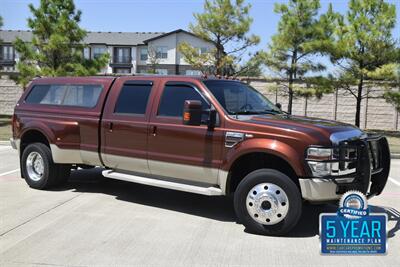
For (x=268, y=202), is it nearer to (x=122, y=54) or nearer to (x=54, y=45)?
(x=54, y=45)

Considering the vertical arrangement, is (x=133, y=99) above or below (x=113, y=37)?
below

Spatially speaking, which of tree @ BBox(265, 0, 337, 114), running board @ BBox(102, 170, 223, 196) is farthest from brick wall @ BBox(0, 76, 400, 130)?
Result: running board @ BBox(102, 170, 223, 196)

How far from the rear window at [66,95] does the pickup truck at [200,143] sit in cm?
2

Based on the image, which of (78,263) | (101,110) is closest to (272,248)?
(78,263)

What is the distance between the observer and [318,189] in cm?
531

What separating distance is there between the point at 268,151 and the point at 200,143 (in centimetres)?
97

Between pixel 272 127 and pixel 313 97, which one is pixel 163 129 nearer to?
Answer: pixel 272 127

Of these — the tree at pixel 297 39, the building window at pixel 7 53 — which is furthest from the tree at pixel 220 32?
the building window at pixel 7 53

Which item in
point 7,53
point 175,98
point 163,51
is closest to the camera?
point 175,98

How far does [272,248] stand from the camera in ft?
17.0

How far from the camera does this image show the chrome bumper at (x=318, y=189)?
17.4 feet

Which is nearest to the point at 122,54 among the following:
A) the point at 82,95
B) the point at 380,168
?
the point at 82,95

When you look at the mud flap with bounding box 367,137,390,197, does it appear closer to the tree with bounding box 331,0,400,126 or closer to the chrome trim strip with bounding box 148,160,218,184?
the chrome trim strip with bounding box 148,160,218,184

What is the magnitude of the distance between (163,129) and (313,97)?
2189 centimetres
